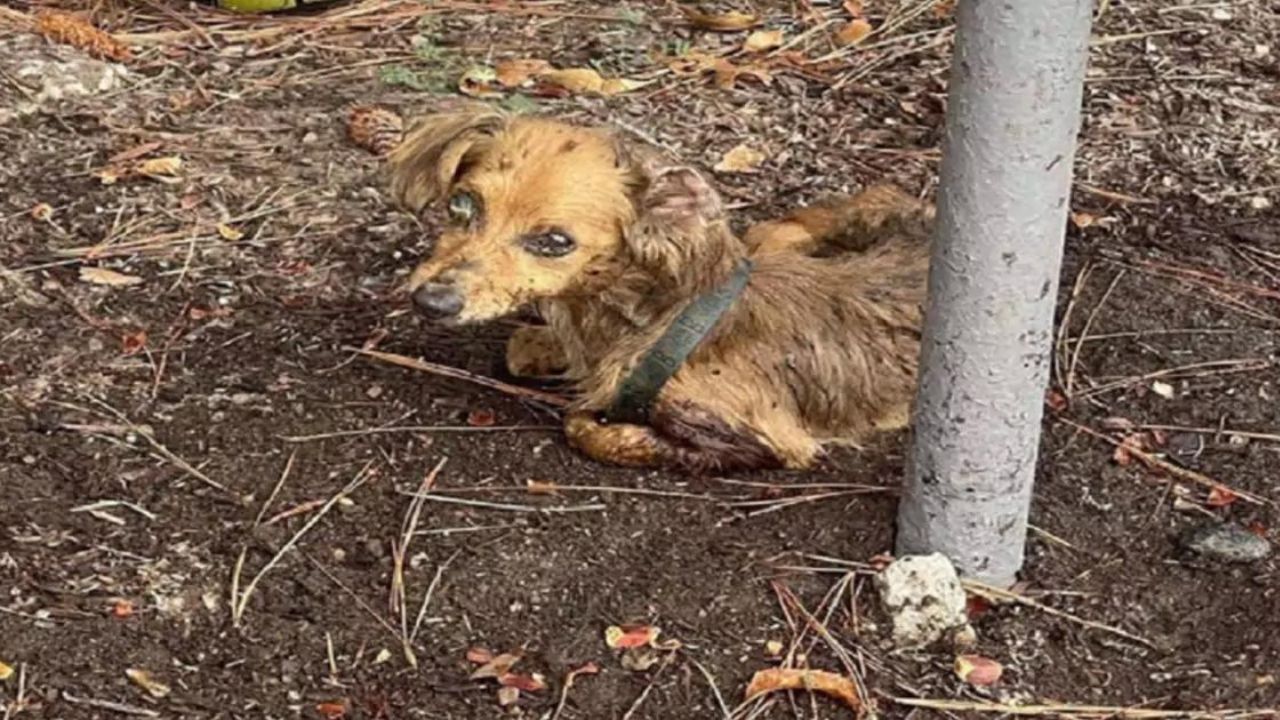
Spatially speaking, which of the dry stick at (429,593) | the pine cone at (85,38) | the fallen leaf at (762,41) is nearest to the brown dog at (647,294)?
the dry stick at (429,593)

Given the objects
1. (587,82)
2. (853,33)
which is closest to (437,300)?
(587,82)

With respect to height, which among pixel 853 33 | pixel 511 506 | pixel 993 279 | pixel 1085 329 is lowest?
pixel 511 506

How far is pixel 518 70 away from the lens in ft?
19.2

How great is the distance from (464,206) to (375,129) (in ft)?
5.22

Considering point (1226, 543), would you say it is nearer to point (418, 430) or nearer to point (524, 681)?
point (524, 681)

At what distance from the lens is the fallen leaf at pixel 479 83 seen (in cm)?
572

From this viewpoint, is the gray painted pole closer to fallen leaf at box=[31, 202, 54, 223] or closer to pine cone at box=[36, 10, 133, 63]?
fallen leaf at box=[31, 202, 54, 223]

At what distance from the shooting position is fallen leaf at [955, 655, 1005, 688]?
11.5ft

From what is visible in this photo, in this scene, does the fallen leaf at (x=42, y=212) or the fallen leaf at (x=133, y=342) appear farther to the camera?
the fallen leaf at (x=42, y=212)

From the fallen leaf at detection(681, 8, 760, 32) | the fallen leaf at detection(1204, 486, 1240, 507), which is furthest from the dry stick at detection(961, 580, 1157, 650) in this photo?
the fallen leaf at detection(681, 8, 760, 32)

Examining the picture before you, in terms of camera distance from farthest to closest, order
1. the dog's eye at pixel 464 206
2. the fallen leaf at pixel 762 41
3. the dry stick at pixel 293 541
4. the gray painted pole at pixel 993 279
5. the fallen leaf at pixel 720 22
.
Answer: the fallen leaf at pixel 720 22
the fallen leaf at pixel 762 41
the dog's eye at pixel 464 206
the dry stick at pixel 293 541
the gray painted pole at pixel 993 279

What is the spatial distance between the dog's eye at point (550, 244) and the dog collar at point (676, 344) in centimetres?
26

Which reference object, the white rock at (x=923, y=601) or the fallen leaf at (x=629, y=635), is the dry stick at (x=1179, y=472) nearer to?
the white rock at (x=923, y=601)

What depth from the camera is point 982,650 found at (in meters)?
3.57
